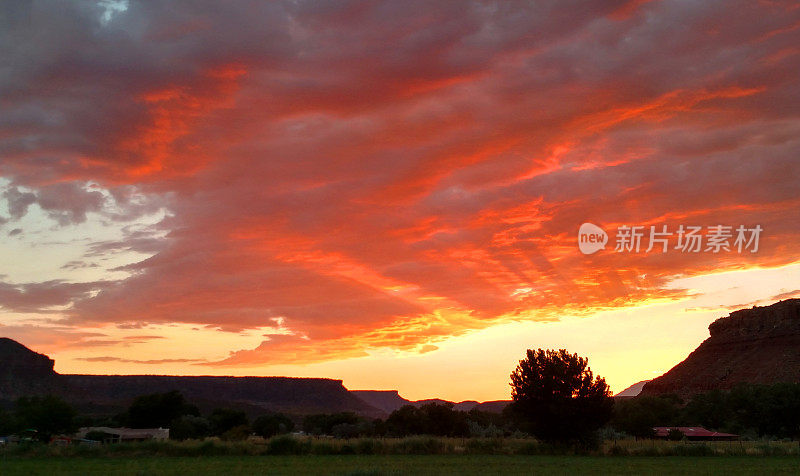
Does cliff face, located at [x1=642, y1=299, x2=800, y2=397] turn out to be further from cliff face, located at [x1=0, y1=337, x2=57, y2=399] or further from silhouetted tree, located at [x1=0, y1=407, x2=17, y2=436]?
cliff face, located at [x1=0, y1=337, x2=57, y2=399]

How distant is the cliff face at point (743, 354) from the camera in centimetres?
12144

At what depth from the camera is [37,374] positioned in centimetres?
13162

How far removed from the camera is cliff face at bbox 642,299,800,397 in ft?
398

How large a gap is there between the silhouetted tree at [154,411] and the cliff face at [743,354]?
85618 millimetres

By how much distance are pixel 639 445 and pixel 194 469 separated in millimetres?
31251

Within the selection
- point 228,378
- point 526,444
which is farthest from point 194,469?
point 228,378

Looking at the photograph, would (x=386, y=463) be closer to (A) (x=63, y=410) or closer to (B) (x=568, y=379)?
(B) (x=568, y=379)

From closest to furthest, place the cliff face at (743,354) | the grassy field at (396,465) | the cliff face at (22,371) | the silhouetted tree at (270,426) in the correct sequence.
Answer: the grassy field at (396,465)
the silhouetted tree at (270,426)
the cliff face at (743,354)
the cliff face at (22,371)

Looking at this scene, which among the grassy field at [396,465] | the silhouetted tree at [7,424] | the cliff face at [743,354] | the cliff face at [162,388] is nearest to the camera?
the grassy field at [396,465]

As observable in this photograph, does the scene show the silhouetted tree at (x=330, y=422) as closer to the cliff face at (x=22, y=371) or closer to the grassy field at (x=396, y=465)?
the cliff face at (x=22, y=371)

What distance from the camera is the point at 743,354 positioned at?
5325 inches

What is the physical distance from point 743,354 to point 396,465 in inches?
4669

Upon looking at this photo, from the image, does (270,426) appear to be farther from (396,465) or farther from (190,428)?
(396,465)

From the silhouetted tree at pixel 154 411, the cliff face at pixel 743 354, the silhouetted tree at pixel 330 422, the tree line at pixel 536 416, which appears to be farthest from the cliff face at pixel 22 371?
the cliff face at pixel 743 354
